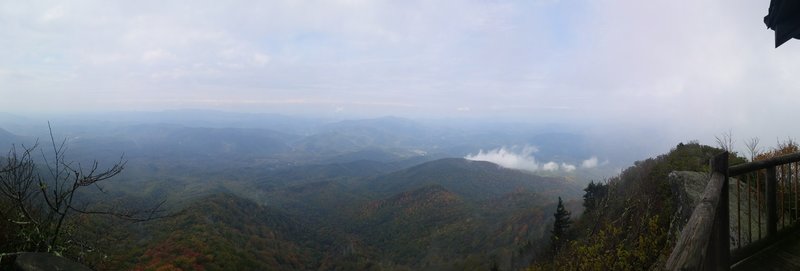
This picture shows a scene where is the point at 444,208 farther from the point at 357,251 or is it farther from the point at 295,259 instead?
the point at 295,259

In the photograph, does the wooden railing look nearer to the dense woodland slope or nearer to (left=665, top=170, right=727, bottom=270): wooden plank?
(left=665, top=170, right=727, bottom=270): wooden plank

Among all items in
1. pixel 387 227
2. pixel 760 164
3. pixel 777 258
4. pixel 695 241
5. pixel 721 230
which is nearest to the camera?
pixel 695 241

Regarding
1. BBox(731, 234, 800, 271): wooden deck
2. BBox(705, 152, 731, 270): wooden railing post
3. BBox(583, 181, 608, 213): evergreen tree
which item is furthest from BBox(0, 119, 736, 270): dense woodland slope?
BBox(705, 152, 731, 270): wooden railing post

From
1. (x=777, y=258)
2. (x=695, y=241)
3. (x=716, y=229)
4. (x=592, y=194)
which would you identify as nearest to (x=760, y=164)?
(x=777, y=258)

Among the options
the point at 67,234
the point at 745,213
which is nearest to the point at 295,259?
the point at 67,234

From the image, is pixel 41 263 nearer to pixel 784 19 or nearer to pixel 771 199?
pixel 771 199
